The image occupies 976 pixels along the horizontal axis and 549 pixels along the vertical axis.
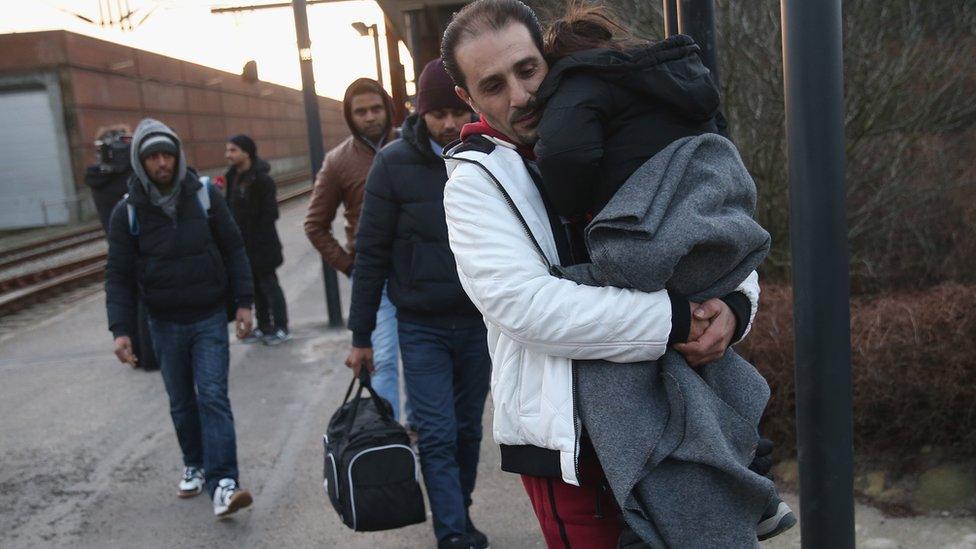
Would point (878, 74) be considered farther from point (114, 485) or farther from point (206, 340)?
point (114, 485)

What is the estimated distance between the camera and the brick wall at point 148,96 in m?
33.1

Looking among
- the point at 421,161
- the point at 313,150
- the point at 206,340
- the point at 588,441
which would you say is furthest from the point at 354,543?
the point at 313,150

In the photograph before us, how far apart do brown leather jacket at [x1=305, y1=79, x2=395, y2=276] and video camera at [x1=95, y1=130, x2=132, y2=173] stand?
3312 millimetres

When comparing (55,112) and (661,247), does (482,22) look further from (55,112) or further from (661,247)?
(55,112)

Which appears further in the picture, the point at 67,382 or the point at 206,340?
the point at 67,382

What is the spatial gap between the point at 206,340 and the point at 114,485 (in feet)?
3.85

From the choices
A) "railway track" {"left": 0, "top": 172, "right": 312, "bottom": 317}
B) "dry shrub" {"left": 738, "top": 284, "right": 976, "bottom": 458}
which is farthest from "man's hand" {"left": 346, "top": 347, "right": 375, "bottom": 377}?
"railway track" {"left": 0, "top": 172, "right": 312, "bottom": 317}

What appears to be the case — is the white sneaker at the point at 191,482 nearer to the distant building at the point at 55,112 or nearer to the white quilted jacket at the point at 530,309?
the white quilted jacket at the point at 530,309

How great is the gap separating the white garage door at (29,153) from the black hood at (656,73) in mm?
34972

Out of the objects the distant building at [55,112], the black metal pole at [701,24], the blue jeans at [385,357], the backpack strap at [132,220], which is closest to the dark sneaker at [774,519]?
the black metal pole at [701,24]

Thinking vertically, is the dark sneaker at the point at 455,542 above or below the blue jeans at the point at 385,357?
below

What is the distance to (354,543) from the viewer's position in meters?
4.27

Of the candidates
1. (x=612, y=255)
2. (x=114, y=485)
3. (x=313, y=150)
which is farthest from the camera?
(x=313, y=150)

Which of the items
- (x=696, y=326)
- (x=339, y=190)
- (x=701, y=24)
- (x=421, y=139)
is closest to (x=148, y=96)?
(x=339, y=190)
